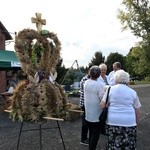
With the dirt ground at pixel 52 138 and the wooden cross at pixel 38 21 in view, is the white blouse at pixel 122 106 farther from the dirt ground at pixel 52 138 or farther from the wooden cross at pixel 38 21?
the wooden cross at pixel 38 21

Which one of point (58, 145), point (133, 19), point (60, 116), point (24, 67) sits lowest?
point (58, 145)

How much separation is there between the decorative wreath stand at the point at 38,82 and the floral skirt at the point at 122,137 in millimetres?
965

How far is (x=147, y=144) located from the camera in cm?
887

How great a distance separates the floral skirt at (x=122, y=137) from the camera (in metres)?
6.41

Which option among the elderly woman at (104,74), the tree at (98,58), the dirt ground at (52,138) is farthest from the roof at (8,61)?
the tree at (98,58)

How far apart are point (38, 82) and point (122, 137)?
1.83 m

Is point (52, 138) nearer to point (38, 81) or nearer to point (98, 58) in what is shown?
point (38, 81)

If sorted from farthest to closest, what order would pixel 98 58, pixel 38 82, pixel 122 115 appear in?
pixel 98 58, pixel 38 82, pixel 122 115

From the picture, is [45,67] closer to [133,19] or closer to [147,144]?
[147,144]

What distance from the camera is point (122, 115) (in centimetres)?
641

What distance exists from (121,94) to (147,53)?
4098 centimetres

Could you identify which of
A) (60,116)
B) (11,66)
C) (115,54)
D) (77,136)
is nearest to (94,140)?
(60,116)

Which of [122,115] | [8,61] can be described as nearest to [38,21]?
[122,115]

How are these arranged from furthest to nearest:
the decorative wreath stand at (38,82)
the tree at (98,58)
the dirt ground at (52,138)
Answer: the tree at (98,58) → the dirt ground at (52,138) → the decorative wreath stand at (38,82)
